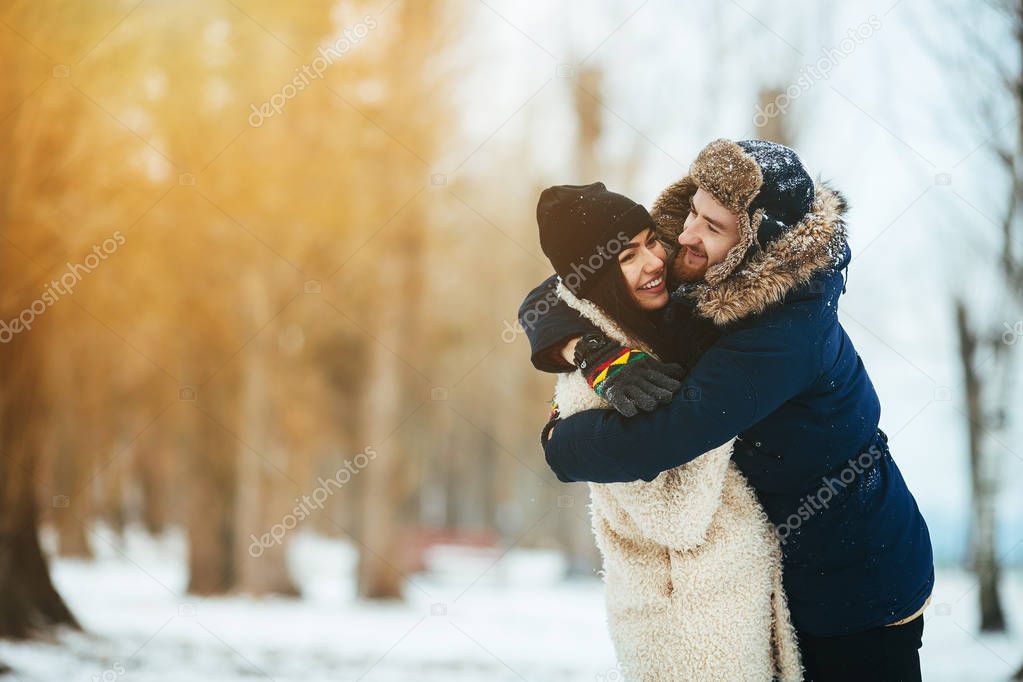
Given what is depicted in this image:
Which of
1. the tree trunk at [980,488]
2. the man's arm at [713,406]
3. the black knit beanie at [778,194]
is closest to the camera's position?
the man's arm at [713,406]

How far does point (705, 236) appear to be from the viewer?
1980 millimetres

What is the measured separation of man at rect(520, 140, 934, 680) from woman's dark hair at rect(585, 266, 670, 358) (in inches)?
2.3

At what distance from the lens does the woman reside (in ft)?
6.15

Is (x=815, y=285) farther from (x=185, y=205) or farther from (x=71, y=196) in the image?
(x=185, y=205)

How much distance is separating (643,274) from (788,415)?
0.44 meters

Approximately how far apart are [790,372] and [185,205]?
33.4 ft

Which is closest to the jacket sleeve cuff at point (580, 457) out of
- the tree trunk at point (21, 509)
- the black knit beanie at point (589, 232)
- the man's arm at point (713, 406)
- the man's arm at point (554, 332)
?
the man's arm at point (713, 406)

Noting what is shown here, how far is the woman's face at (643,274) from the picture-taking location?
2.05m

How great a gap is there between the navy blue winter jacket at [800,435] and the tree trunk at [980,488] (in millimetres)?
8608

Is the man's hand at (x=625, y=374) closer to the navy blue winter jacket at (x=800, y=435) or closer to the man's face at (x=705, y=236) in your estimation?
the navy blue winter jacket at (x=800, y=435)

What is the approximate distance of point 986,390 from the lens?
32.0ft

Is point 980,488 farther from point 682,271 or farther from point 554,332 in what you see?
point 554,332

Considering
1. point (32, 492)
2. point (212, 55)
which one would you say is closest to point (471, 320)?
point (212, 55)

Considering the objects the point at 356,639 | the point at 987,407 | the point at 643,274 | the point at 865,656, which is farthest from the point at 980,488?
the point at 643,274
